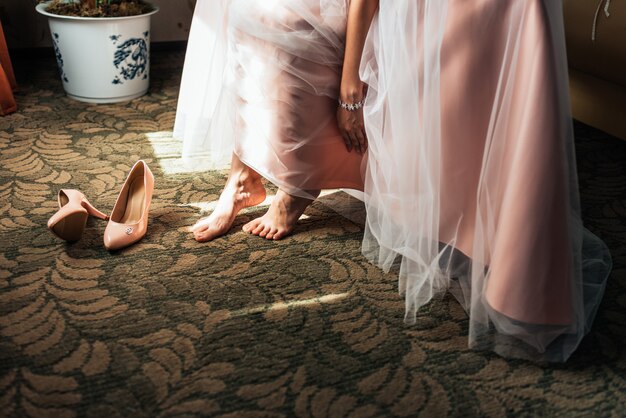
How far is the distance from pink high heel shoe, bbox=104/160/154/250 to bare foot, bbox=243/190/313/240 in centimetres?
21

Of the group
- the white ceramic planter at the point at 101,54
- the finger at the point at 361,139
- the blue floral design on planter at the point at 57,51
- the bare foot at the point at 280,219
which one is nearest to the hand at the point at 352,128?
the finger at the point at 361,139

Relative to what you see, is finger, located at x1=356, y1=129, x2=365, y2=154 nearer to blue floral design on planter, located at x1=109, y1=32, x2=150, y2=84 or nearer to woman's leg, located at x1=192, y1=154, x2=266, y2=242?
woman's leg, located at x1=192, y1=154, x2=266, y2=242

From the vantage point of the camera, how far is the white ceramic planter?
1.92 meters

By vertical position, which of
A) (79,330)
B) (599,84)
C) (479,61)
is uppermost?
(479,61)

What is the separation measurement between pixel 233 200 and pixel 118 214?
9.4 inches

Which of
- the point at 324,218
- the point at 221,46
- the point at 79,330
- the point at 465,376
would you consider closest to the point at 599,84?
the point at 324,218

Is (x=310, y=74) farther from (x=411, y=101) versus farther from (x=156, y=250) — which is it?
(x=156, y=250)

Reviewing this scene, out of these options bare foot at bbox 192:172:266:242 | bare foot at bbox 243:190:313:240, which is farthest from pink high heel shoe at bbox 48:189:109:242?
bare foot at bbox 243:190:313:240

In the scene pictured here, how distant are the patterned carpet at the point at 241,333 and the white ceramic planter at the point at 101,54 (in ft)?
1.95

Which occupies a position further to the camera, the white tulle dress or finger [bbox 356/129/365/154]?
finger [bbox 356/129/365/154]

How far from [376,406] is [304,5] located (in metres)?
0.71

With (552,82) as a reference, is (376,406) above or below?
below

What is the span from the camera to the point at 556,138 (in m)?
0.95


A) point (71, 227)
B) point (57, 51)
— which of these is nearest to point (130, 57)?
point (57, 51)
